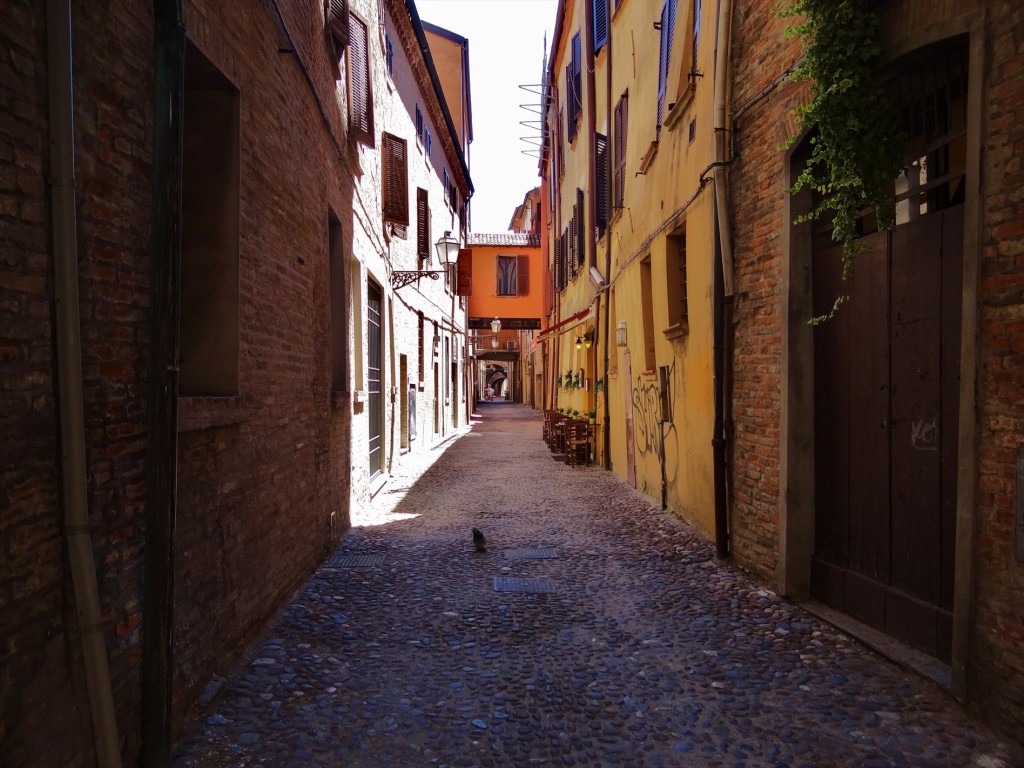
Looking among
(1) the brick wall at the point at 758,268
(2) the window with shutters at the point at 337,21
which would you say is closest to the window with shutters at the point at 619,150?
(2) the window with shutters at the point at 337,21

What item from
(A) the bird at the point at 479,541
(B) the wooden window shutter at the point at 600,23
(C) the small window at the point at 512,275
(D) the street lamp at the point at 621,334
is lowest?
(A) the bird at the point at 479,541

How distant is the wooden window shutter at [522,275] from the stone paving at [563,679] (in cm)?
2243

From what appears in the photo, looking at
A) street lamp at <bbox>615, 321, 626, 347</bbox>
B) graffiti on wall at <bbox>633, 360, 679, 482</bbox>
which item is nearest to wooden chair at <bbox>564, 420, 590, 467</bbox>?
street lamp at <bbox>615, 321, 626, 347</bbox>

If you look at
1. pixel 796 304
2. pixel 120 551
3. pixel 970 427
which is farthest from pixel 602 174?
pixel 120 551

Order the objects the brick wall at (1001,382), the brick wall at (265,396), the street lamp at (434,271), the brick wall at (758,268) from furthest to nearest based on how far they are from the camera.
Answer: the street lamp at (434,271), the brick wall at (758,268), the brick wall at (265,396), the brick wall at (1001,382)

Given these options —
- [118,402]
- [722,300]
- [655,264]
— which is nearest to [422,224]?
[655,264]

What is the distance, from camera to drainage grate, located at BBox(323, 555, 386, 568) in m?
5.57

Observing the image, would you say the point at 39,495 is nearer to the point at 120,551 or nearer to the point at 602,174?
the point at 120,551

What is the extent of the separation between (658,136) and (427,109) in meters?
8.48

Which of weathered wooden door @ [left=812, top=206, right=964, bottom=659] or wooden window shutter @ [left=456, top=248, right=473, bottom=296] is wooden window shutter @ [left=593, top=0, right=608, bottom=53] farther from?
weathered wooden door @ [left=812, top=206, right=964, bottom=659]

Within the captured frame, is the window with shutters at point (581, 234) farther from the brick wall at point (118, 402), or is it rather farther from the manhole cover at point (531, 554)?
the brick wall at point (118, 402)

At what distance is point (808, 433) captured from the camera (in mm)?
4578

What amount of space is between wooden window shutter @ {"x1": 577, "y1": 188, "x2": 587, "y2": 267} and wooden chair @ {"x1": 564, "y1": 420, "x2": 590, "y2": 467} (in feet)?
12.3

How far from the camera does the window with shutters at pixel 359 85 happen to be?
292 inches
